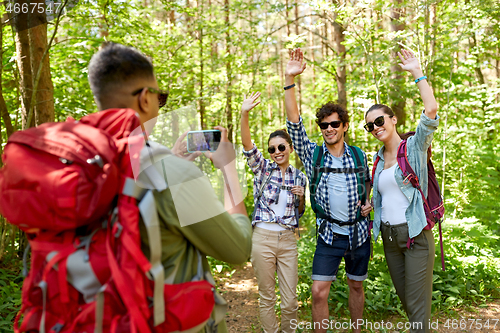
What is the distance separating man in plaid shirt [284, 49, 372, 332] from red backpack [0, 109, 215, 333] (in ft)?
7.85

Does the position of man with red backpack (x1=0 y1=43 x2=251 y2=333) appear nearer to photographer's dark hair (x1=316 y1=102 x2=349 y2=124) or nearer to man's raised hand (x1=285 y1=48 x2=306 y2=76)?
man's raised hand (x1=285 y1=48 x2=306 y2=76)

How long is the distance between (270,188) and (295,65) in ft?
4.16

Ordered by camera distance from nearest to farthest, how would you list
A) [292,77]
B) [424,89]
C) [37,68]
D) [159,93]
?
[159,93]
[424,89]
[292,77]
[37,68]

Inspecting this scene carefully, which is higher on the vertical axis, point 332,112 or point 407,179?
point 332,112

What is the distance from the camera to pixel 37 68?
14.7ft

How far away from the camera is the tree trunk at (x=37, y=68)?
441 centimetres

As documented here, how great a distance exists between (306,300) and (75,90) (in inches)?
205

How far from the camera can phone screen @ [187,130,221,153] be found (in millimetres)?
1439

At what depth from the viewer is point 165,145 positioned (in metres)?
1.34

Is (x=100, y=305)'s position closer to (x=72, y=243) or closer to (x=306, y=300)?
(x=72, y=243)

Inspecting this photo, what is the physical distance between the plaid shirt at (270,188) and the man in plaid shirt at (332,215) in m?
0.32

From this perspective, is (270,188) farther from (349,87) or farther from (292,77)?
(349,87)

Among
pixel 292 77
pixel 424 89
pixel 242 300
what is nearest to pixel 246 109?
pixel 292 77

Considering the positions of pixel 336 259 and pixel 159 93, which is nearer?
pixel 159 93
